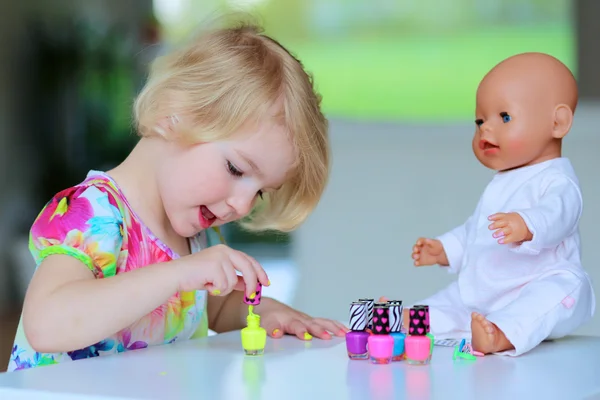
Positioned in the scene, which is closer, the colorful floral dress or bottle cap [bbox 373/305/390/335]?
bottle cap [bbox 373/305/390/335]

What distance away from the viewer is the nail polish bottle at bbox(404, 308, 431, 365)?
2.87ft

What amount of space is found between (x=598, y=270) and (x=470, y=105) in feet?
2.26

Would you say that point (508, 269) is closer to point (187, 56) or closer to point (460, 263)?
point (460, 263)

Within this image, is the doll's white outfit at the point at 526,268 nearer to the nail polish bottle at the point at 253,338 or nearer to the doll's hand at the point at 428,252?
the doll's hand at the point at 428,252

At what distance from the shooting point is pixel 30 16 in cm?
467

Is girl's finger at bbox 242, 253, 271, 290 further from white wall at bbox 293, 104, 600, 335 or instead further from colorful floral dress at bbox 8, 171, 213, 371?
white wall at bbox 293, 104, 600, 335

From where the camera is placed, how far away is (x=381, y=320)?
899mm

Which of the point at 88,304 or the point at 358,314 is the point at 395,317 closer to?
the point at 358,314

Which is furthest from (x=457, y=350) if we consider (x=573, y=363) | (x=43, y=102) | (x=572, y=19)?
(x=43, y=102)

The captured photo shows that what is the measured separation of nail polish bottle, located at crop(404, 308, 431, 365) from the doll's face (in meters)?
0.27

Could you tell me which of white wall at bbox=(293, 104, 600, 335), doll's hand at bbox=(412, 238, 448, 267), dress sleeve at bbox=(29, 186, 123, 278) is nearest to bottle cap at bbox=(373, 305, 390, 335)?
doll's hand at bbox=(412, 238, 448, 267)

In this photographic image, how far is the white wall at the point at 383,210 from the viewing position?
214 cm

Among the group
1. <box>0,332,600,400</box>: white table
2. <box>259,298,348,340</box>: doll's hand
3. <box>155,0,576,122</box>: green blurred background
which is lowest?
<box>0,332,600,400</box>: white table

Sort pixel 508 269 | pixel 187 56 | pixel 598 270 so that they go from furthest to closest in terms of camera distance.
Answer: pixel 598 270 → pixel 187 56 → pixel 508 269
